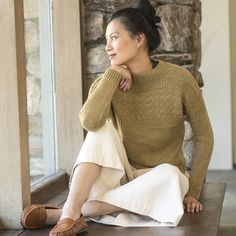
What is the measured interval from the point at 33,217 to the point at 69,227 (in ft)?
0.71

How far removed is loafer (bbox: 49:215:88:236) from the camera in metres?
1.83

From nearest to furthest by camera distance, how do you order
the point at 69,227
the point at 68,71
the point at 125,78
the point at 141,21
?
the point at 69,227, the point at 125,78, the point at 141,21, the point at 68,71

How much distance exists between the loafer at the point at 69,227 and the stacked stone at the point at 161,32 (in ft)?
4.13

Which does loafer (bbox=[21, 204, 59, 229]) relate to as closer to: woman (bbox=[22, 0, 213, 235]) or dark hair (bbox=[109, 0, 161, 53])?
woman (bbox=[22, 0, 213, 235])

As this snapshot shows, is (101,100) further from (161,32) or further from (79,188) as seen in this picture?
(161,32)

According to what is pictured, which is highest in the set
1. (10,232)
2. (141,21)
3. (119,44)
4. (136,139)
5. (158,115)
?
(141,21)

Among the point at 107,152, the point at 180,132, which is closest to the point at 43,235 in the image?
the point at 107,152

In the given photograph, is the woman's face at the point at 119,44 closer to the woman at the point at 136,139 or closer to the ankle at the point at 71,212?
the woman at the point at 136,139

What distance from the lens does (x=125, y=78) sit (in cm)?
224

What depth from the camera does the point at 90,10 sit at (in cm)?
306

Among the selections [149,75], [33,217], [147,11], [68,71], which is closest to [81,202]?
[33,217]

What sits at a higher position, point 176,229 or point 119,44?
point 119,44

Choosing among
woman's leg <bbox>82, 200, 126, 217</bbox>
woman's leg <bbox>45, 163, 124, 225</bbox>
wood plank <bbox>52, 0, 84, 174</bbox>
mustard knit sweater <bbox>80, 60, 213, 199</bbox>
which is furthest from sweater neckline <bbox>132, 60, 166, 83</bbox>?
wood plank <bbox>52, 0, 84, 174</bbox>

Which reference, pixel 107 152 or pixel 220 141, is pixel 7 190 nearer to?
pixel 107 152
